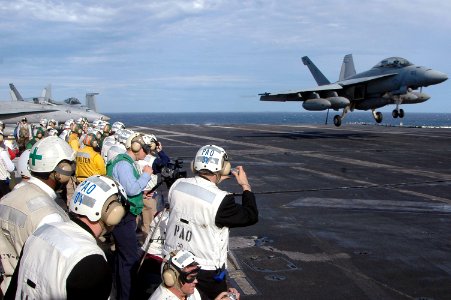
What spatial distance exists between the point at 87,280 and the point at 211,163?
6.99ft

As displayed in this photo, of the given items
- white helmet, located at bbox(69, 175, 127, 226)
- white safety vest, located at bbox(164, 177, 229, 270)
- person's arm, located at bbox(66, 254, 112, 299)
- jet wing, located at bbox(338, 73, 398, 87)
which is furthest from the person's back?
jet wing, located at bbox(338, 73, 398, 87)

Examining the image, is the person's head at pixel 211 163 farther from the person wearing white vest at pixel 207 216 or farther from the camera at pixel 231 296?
the camera at pixel 231 296

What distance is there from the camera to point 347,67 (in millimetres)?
50719

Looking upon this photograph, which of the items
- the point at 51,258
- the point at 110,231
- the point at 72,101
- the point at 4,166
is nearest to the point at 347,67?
the point at 72,101

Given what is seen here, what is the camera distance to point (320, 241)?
924cm

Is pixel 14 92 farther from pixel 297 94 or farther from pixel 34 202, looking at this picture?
pixel 34 202

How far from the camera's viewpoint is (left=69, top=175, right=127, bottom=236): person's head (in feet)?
11.0

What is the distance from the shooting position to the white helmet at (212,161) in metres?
4.71

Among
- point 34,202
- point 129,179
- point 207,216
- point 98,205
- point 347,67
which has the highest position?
point 347,67

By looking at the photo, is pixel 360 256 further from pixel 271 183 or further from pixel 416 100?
pixel 416 100

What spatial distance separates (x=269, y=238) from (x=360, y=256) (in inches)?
77.0

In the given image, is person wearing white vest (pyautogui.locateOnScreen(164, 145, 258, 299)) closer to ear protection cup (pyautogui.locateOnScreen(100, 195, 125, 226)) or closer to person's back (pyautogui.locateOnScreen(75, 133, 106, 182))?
ear protection cup (pyautogui.locateOnScreen(100, 195, 125, 226))

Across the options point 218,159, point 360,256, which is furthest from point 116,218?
point 360,256

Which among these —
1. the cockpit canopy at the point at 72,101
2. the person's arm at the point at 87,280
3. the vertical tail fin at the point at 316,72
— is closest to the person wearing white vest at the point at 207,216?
the person's arm at the point at 87,280
